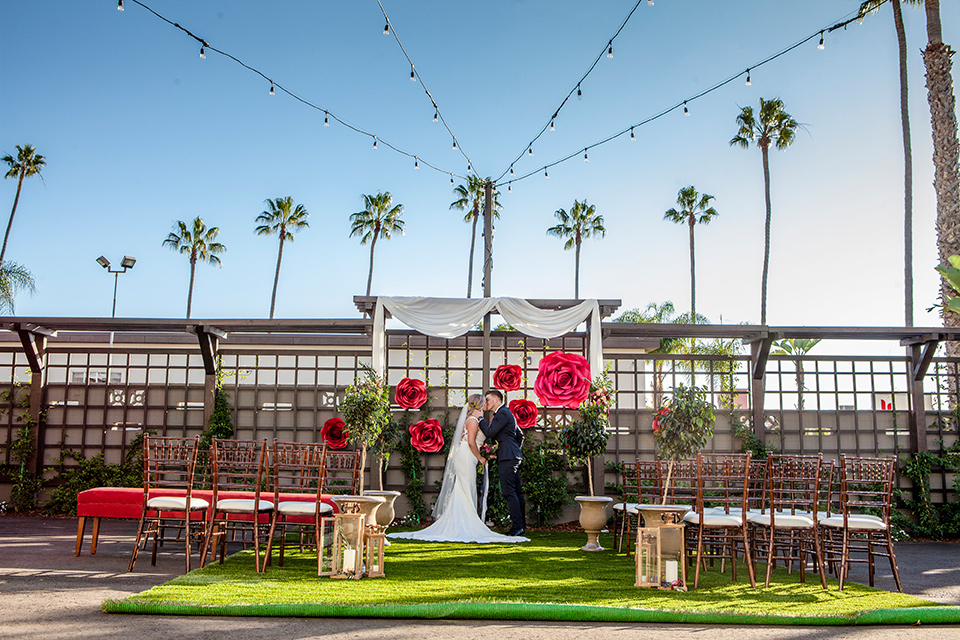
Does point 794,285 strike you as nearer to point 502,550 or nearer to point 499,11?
point 499,11

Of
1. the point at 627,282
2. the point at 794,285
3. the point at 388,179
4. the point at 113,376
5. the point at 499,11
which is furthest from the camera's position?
the point at 388,179

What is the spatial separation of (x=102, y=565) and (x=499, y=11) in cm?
793

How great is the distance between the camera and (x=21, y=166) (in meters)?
23.3

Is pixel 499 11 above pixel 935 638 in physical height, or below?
above

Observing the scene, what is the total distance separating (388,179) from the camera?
2577cm

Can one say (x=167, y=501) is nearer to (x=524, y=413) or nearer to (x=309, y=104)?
(x=524, y=413)

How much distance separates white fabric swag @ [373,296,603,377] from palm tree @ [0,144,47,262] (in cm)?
1880

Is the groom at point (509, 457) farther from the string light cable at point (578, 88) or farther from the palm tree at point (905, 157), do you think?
the palm tree at point (905, 157)

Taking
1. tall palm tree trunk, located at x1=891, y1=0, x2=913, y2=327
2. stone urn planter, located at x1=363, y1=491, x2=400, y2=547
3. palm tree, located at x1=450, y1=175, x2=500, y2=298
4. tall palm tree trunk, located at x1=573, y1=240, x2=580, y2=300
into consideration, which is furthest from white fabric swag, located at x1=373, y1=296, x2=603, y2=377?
tall palm tree trunk, located at x1=573, y1=240, x2=580, y2=300

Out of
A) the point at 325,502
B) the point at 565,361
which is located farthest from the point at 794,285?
the point at 325,502

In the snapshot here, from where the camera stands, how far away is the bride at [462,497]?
848 centimetres

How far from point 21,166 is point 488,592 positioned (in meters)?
24.0

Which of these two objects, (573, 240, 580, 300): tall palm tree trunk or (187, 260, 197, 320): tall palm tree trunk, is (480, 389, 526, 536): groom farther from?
(187, 260, 197, 320): tall palm tree trunk

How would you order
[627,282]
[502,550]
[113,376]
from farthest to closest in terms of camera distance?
[627,282] → [113,376] → [502,550]
